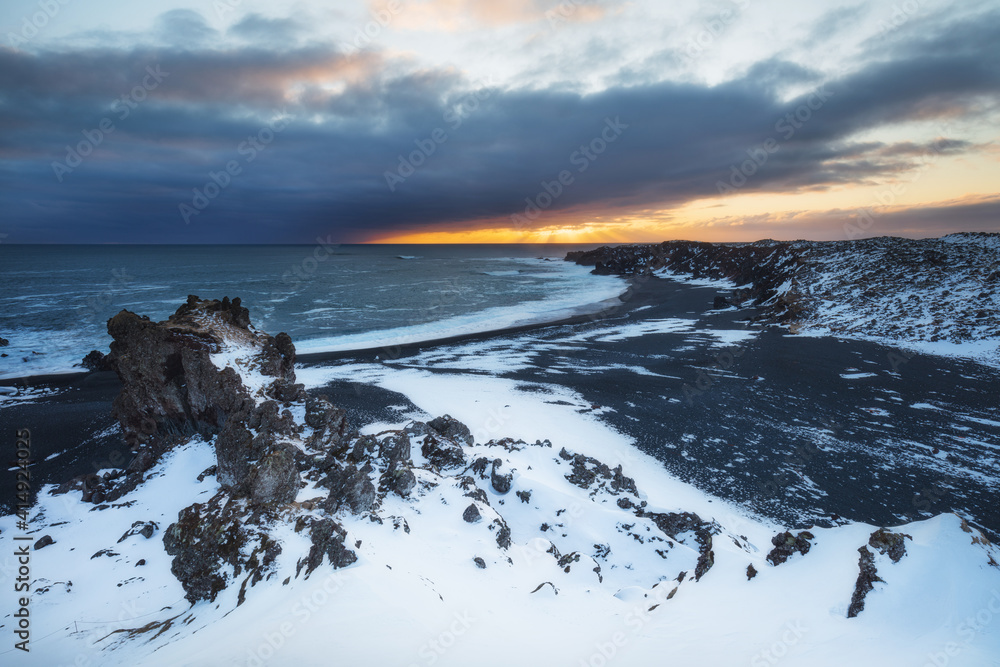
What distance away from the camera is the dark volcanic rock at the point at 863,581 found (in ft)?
22.5

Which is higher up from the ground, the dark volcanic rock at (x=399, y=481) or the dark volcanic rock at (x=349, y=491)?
the dark volcanic rock at (x=349, y=491)

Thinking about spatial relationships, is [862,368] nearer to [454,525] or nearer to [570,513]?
[570,513]

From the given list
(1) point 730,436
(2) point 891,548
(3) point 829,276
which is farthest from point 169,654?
(3) point 829,276

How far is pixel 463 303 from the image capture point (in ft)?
198

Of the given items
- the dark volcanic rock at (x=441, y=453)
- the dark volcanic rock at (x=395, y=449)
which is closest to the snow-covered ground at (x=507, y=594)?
the dark volcanic rock at (x=395, y=449)

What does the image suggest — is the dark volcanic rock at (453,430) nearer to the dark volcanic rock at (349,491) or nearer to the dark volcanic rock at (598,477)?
the dark volcanic rock at (598,477)

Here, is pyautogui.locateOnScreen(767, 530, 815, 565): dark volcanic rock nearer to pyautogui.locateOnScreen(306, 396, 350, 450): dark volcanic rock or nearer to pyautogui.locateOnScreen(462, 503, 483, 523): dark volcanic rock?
pyautogui.locateOnScreen(462, 503, 483, 523): dark volcanic rock

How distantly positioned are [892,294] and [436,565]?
5049 cm

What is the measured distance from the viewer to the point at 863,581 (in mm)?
7254

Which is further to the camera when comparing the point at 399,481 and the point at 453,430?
the point at 453,430

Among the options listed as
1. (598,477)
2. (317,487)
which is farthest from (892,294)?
(317,487)

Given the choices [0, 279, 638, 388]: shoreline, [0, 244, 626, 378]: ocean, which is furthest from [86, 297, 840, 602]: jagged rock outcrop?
[0, 244, 626, 378]: ocean

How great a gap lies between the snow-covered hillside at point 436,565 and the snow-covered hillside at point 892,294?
30.3 metres

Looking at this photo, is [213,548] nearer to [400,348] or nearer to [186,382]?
[186,382]
